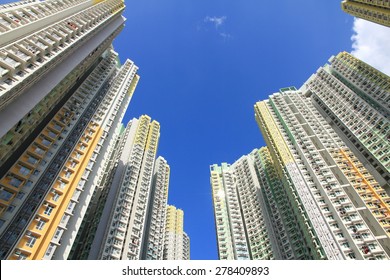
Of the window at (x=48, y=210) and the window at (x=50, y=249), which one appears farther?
the window at (x=48, y=210)

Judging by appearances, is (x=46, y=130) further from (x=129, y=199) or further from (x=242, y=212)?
(x=242, y=212)

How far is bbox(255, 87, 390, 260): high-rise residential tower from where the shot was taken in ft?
142

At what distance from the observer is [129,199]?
57.4m

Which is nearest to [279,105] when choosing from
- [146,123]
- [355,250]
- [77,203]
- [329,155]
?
[329,155]

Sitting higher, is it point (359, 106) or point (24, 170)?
point (359, 106)

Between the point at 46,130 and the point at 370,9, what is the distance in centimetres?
8161

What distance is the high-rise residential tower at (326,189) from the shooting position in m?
43.2

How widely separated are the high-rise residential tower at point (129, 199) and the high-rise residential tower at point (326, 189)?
3356 cm

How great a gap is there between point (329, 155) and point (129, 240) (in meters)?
47.8

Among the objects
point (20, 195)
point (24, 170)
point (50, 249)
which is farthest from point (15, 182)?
point (50, 249)

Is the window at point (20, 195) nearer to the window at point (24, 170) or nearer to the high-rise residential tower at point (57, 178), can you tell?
the high-rise residential tower at point (57, 178)

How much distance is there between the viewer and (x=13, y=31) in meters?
30.0

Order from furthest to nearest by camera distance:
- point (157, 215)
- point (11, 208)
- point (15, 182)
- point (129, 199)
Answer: point (157, 215), point (129, 199), point (15, 182), point (11, 208)

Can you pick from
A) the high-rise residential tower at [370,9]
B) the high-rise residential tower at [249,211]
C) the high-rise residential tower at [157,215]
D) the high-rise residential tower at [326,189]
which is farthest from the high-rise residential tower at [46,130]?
the high-rise residential tower at [370,9]
